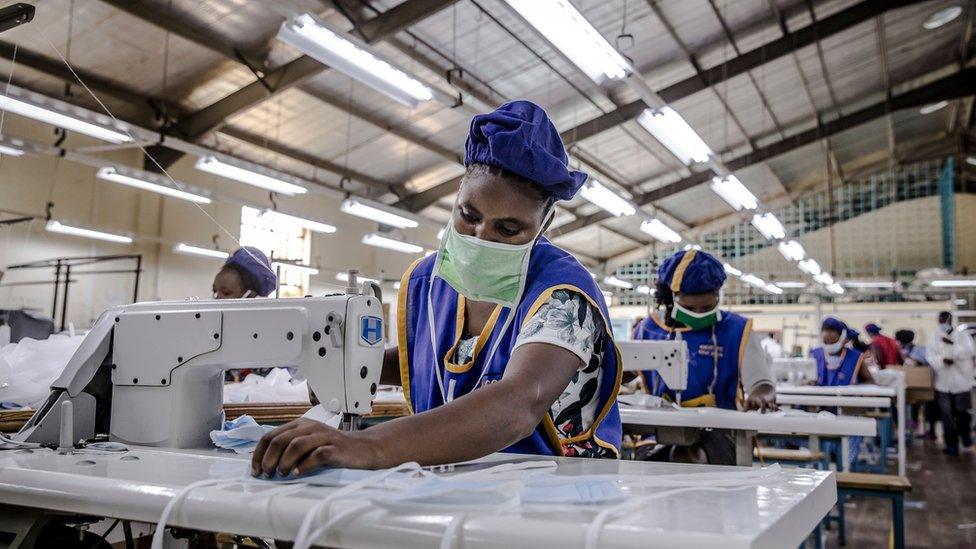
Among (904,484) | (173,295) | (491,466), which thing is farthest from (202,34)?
(491,466)

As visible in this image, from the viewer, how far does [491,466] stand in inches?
→ 42.1

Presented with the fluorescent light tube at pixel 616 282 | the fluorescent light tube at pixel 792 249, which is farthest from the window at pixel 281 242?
the fluorescent light tube at pixel 792 249

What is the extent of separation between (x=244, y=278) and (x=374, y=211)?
221 inches

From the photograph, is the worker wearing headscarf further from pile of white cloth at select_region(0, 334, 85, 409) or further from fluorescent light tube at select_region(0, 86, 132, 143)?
fluorescent light tube at select_region(0, 86, 132, 143)

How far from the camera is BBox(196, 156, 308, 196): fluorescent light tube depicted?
6508 millimetres

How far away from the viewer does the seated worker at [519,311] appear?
118cm

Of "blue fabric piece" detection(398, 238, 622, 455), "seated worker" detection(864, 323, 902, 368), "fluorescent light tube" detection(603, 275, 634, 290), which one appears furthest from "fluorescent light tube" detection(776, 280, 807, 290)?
"blue fabric piece" detection(398, 238, 622, 455)

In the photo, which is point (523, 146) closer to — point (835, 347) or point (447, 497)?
point (447, 497)

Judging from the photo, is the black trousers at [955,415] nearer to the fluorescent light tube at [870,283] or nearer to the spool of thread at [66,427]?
the fluorescent light tube at [870,283]

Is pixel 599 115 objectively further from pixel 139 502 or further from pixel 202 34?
pixel 139 502

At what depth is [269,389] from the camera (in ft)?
9.09

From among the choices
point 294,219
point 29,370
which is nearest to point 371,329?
point 29,370

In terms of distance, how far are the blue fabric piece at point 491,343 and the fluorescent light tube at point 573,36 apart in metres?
2.91

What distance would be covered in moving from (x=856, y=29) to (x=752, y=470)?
37.0 feet
